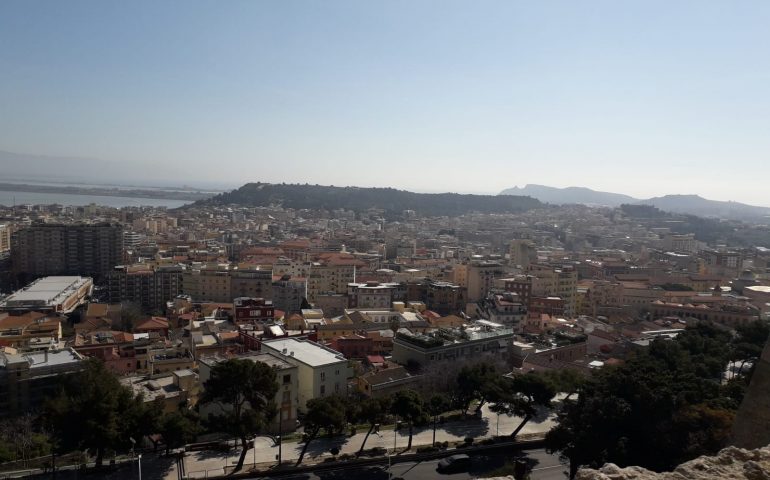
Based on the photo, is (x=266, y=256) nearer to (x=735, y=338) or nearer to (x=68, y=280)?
(x=68, y=280)

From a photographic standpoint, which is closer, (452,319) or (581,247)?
(452,319)

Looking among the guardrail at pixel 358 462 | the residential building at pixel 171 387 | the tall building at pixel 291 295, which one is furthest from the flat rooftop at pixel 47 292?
the guardrail at pixel 358 462

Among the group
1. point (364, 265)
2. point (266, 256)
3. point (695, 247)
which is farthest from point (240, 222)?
point (695, 247)

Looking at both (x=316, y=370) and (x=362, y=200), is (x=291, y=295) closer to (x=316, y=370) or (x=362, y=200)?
(x=316, y=370)

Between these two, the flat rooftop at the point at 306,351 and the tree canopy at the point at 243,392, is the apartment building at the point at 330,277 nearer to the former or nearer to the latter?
the flat rooftop at the point at 306,351

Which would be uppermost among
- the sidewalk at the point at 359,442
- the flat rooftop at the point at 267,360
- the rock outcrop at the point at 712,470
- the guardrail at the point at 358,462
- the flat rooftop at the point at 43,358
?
the rock outcrop at the point at 712,470

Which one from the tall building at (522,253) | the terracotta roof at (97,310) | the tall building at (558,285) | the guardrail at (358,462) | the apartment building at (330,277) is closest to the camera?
the guardrail at (358,462)
